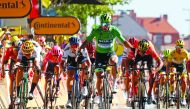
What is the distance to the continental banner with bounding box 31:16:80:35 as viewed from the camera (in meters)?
14.0

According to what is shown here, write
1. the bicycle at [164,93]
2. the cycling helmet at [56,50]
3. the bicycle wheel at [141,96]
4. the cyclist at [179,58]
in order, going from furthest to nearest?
the bicycle at [164,93]
the cyclist at [179,58]
the cycling helmet at [56,50]
the bicycle wheel at [141,96]

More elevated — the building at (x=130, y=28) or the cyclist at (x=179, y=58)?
the cyclist at (x=179, y=58)

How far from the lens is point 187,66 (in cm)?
1922

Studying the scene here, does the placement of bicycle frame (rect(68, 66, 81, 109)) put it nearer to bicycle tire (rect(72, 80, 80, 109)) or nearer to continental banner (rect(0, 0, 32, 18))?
bicycle tire (rect(72, 80, 80, 109))

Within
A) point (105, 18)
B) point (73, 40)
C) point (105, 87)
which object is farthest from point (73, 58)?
point (105, 87)

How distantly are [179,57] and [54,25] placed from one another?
6.37m

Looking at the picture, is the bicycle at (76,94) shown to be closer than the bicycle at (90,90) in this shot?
Yes

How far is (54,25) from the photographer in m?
14.2

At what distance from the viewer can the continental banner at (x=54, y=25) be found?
1395cm

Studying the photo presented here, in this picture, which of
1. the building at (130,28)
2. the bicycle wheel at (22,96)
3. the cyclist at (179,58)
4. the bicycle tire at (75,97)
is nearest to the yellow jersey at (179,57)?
the cyclist at (179,58)

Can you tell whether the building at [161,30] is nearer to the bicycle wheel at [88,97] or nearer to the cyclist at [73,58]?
the cyclist at [73,58]

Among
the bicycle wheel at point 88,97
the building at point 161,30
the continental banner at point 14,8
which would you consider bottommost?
the building at point 161,30

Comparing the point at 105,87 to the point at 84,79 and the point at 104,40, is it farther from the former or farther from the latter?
the point at 84,79

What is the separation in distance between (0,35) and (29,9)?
23.6ft
